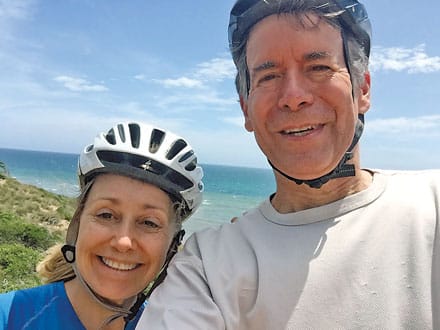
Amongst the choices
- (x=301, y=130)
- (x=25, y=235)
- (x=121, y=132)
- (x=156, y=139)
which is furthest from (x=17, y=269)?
(x=301, y=130)

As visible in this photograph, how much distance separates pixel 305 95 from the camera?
220 cm

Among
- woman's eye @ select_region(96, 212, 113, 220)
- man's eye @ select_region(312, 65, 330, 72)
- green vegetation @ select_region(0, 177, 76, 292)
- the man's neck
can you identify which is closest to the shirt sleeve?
the man's neck

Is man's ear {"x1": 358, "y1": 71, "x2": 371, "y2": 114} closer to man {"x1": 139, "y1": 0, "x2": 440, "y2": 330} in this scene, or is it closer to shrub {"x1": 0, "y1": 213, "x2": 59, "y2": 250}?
man {"x1": 139, "y1": 0, "x2": 440, "y2": 330}

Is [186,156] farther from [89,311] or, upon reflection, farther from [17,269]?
[17,269]

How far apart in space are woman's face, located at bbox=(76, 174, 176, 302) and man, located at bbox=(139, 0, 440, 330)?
70 centimetres

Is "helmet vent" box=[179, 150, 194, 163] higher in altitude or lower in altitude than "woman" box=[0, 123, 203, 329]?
higher

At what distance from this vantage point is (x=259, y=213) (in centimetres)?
245

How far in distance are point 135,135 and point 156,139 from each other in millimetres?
178

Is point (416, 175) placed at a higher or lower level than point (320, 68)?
lower

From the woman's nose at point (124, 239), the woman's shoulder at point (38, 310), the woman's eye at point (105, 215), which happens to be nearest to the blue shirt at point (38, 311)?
the woman's shoulder at point (38, 310)

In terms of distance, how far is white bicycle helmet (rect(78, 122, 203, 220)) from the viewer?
123 inches

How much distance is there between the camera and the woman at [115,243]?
2910 millimetres

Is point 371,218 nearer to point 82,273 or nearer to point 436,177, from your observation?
point 436,177

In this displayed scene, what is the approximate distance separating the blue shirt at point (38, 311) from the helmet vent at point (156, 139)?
1294 millimetres
